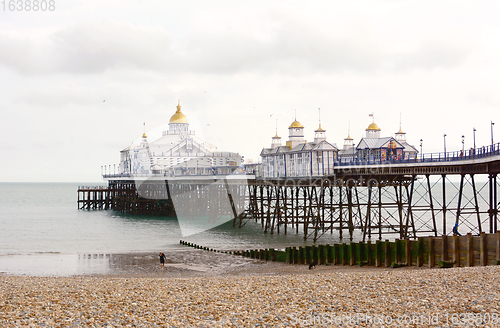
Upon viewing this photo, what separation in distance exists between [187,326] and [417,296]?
5.37 m

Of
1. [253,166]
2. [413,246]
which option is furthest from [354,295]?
[253,166]

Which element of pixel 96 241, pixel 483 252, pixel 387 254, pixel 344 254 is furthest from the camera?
pixel 96 241

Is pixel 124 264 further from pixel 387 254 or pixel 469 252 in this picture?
pixel 469 252

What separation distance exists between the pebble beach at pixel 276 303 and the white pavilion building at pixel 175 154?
63798 millimetres

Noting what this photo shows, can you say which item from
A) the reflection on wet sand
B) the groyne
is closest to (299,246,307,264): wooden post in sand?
the groyne

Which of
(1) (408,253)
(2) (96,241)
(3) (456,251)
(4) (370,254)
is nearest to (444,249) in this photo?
(3) (456,251)

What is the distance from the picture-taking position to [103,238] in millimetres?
43781

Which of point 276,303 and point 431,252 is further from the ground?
point 431,252

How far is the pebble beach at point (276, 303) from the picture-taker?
988cm

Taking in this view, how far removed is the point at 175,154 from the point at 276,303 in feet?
267

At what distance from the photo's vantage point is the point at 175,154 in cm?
9125

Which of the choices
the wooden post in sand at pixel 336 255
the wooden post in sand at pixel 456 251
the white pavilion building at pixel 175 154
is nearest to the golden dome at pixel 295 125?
the wooden post in sand at pixel 336 255

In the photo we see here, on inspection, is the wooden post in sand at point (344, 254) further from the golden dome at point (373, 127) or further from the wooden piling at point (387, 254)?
the golden dome at point (373, 127)

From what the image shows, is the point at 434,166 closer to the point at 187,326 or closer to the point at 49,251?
the point at 187,326
